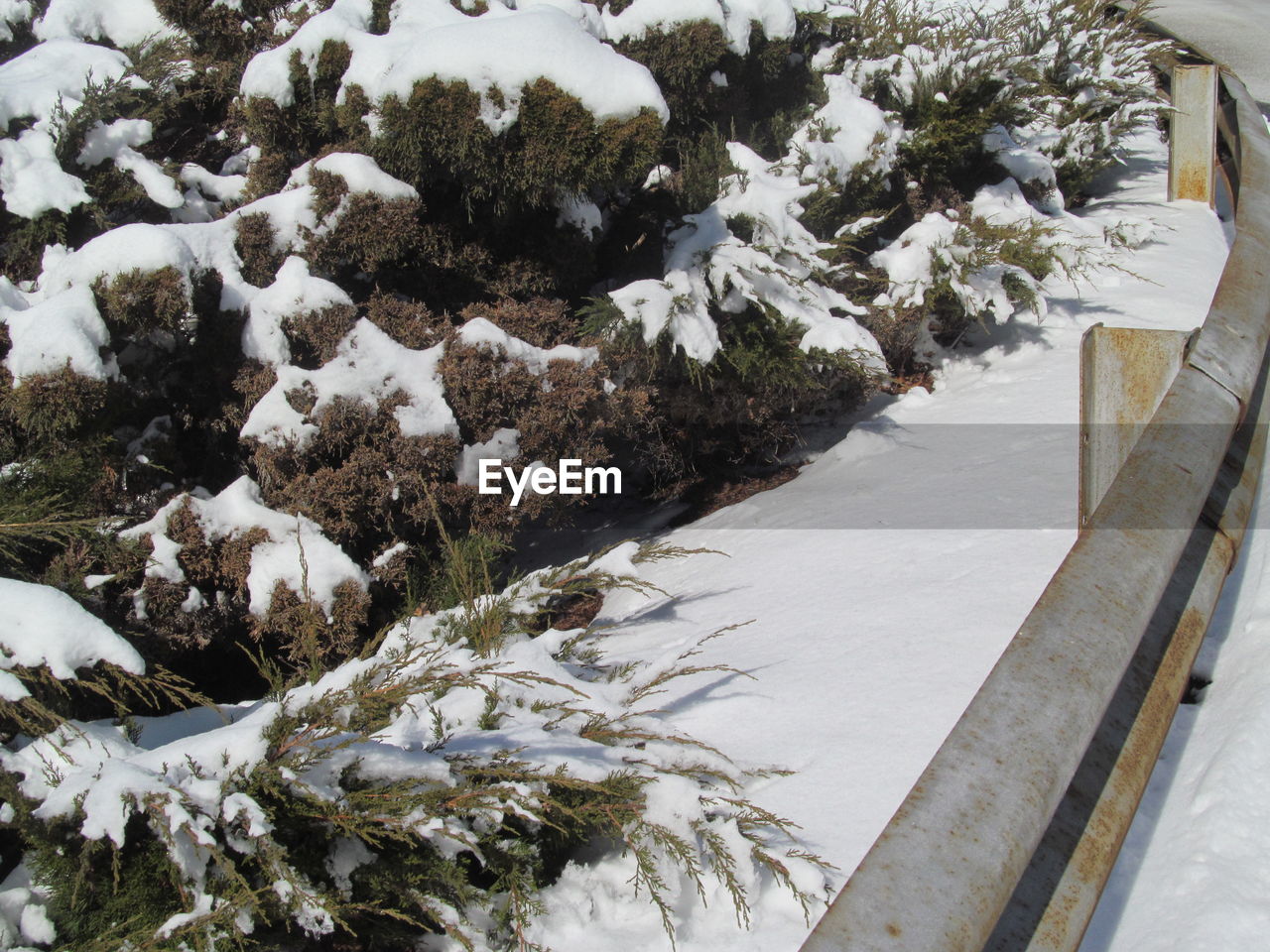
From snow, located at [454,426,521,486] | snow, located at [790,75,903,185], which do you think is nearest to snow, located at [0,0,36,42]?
snow, located at [454,426,521,486]

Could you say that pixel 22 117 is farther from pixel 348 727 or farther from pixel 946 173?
pixel 946 173

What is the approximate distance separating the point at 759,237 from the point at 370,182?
231cm

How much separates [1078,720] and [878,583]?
6.91 ft

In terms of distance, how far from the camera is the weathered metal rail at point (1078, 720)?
1018 millimetres

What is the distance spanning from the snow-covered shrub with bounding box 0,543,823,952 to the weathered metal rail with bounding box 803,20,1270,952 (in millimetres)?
667

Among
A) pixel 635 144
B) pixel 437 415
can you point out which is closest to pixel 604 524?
pixel 437 415

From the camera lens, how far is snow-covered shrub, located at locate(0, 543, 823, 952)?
185 cm

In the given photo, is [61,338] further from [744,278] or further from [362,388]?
[744,278]

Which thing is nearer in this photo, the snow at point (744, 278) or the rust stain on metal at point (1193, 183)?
the snow at point (744, 278)

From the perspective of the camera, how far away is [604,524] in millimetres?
5812

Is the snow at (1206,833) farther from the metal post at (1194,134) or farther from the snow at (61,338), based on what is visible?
the metal post at (1194,134)

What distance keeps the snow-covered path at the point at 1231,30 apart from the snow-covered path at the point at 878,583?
14.8 ft

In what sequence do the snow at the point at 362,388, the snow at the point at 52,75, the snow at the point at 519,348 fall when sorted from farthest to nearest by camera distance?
the snow at the point at 52,75, the snow at the point at 519,348, the snow at the point at 362,388

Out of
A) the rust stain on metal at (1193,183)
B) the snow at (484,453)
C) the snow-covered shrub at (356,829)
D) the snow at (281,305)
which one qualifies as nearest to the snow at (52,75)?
the snow at (281,305)
